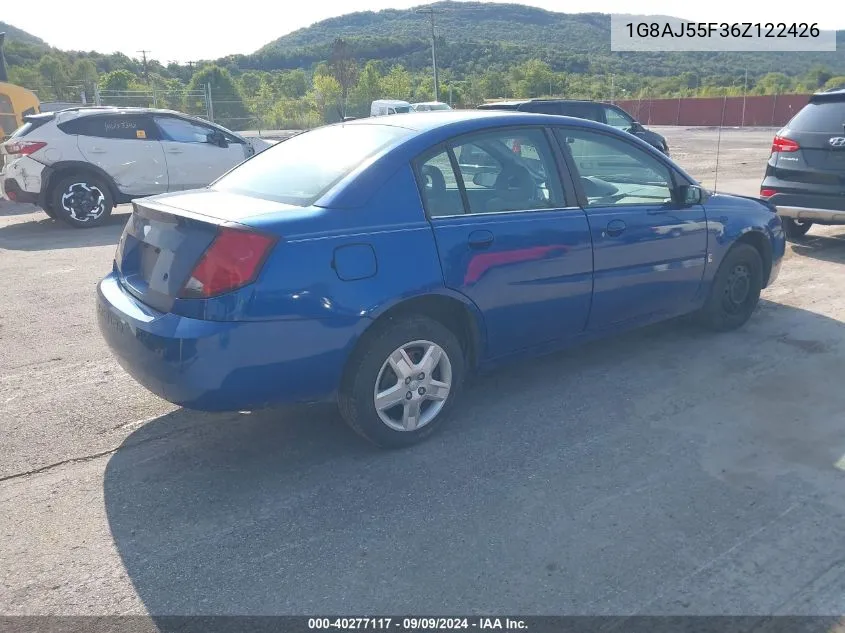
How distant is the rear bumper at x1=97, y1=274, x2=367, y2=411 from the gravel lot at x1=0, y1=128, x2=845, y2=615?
450mm

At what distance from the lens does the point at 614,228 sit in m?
4.44

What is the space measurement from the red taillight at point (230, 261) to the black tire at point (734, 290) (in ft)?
11.3

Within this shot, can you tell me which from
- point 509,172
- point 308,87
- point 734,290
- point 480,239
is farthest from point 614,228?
point 308,87

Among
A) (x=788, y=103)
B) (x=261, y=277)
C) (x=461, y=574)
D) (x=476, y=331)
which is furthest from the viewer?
(x=788, y=103)

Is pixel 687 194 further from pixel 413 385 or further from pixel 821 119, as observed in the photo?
pixel 821 119

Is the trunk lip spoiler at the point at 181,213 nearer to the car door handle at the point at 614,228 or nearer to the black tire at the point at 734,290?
the car door handle at the point at 614,228

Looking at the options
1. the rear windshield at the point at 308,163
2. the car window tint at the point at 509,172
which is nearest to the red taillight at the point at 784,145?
the car window tint at the point at 509,172

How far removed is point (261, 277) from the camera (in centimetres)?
318

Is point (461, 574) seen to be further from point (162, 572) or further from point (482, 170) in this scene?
point (482, 170)

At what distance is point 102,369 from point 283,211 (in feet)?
7.32

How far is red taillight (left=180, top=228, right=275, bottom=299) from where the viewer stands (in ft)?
10.4

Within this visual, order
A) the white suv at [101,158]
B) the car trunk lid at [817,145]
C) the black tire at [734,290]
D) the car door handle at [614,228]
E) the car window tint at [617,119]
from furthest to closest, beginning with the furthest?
the car window tint at [617,119] → the white suv at [101,158] → the car trunk lid at [817,145] → the black tire at [734,290] → the car door handle at [614,228]

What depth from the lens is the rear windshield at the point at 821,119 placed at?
7684 millimetres

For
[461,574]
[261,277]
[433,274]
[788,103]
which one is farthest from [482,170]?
[788,103]
